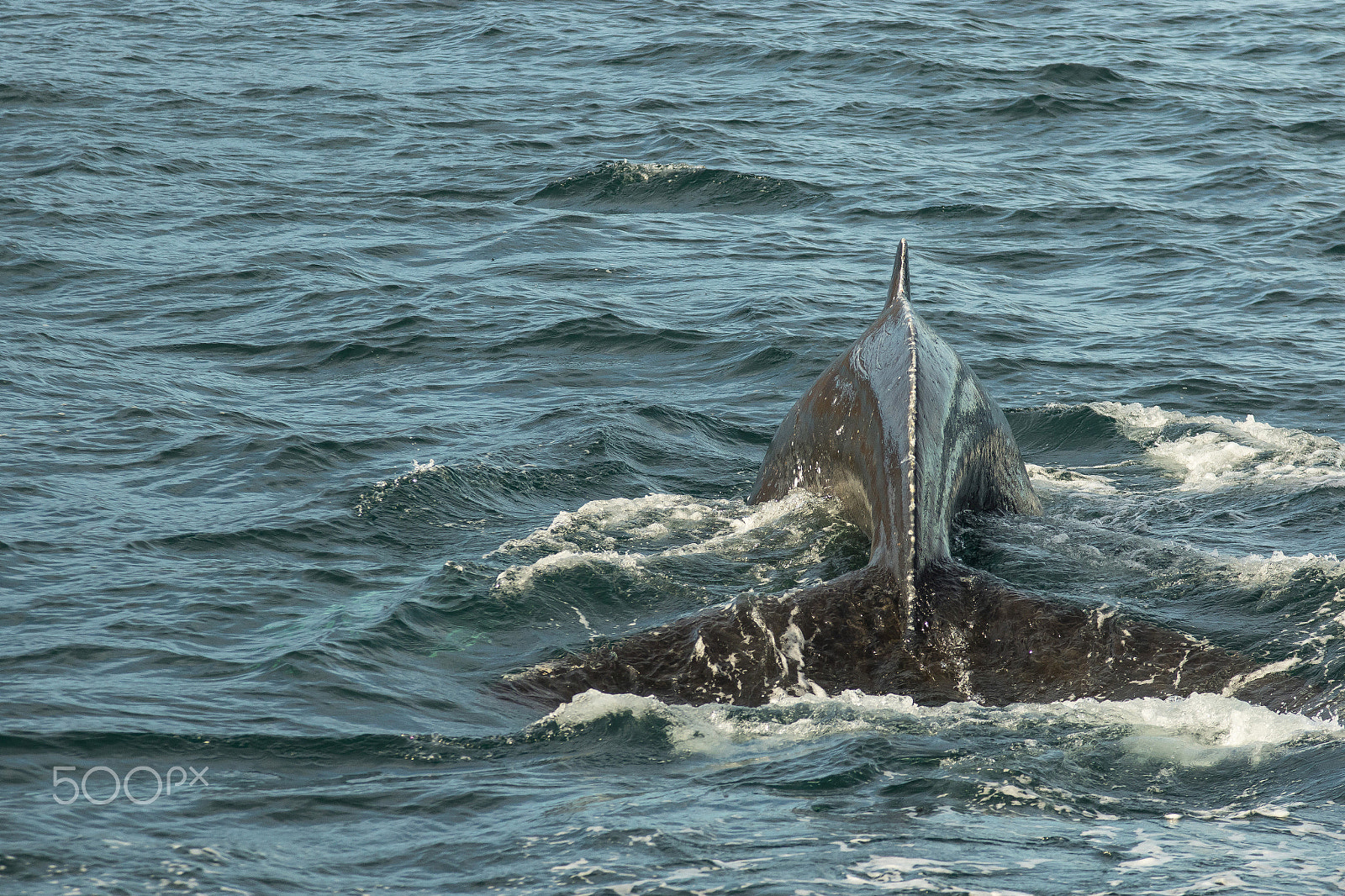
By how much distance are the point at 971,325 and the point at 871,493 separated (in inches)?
290

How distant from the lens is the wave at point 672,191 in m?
18.6

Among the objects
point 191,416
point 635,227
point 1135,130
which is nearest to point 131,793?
point 191,416

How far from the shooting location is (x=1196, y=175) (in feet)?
64.2

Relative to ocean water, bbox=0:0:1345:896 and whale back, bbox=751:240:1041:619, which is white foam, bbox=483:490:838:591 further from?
whale back, bbox=751:240:1041:619

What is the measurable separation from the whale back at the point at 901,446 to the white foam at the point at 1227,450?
2278 millimetres

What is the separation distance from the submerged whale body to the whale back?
0.02 metres

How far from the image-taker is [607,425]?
1160cm

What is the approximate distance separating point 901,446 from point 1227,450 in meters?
4.96

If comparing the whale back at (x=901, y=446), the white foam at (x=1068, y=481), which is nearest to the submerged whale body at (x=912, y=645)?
the whale back at (x=901, y=446)

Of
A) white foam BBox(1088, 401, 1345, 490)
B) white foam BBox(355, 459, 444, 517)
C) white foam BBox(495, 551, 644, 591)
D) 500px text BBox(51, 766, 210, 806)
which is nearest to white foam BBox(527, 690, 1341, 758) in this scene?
500px text BBox(51, 766, 210, 806)

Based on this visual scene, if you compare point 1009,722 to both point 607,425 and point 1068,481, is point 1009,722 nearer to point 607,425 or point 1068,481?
point 1068,481

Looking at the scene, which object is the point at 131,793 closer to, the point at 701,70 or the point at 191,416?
the point at 191,416

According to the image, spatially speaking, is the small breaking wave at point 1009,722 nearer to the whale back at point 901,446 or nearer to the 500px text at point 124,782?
the whale back at point 901,446

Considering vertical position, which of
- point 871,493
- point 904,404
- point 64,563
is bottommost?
point 64,563
